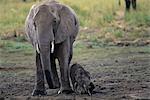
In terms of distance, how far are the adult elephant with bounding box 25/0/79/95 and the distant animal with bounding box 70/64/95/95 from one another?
0.15 meters

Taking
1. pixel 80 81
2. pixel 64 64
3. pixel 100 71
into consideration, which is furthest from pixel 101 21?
pixel 64 64

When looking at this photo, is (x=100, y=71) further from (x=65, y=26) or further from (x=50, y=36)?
(x=50, y=36)

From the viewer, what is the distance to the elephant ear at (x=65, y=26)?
7.69 metres

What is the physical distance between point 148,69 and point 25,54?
177 inches

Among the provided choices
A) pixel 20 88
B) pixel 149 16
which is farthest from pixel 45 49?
pixel 149 16

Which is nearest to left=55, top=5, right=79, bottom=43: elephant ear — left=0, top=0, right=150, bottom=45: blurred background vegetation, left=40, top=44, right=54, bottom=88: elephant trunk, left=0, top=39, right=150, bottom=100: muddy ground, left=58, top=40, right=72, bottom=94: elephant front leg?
left=58, top=40, right=72, bottom=94: elephant front leg

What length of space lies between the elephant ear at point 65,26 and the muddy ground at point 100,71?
2.64 ft

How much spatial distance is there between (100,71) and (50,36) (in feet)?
11.2

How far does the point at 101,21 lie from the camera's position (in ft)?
63.3

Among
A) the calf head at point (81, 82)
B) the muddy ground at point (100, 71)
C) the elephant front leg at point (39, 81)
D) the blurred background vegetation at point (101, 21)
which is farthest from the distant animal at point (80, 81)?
the blurred background vegetation at point (101, 21)

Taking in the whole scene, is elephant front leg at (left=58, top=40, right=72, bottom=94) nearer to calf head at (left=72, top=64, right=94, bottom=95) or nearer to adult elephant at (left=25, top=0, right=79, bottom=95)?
adult elephant at (left=25, top=0, right=79, bottom=95)

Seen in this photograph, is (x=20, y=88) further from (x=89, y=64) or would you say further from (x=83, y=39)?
(x=83, y=39)

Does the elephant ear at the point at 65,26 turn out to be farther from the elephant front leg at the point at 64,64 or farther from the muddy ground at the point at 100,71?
the muddy ground at the point at 100,71

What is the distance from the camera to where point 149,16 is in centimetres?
1908
